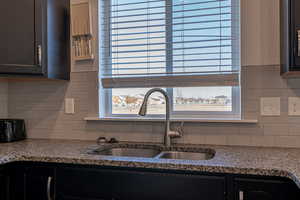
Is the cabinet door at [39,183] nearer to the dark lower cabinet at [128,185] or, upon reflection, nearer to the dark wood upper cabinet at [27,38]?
the dark lower cabinet at [128,185]

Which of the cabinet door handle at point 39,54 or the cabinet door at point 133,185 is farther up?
the cabinet door handle at point 39,54

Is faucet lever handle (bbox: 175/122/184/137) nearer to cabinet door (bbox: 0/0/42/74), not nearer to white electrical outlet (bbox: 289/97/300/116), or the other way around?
white electrical outlet (bbox: 289/97/300/116)

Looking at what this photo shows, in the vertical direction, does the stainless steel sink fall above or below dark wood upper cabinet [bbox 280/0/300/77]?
below

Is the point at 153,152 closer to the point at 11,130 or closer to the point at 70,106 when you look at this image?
the point at 70,106

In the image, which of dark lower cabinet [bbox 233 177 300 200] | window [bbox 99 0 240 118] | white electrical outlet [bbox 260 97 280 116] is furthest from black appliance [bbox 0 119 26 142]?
white electrical outlet [bbox 260 97 280 116]

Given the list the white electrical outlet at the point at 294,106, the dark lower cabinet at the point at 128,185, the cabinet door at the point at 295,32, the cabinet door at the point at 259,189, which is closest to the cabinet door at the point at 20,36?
the dark lower cabinet at the point at 128,185

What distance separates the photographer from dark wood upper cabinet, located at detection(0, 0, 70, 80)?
1.89 metres

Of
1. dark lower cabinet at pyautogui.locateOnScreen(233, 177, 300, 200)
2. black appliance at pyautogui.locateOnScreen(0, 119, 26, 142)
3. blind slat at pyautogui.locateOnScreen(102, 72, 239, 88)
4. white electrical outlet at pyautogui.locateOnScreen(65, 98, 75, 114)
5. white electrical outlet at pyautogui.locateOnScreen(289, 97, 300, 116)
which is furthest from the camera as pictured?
white electrical outlet at pyautogui.locateOnScreen(65, 98, 75, 114)

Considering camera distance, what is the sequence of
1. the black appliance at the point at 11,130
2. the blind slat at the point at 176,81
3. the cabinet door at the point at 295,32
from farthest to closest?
1. the black appliance at the point at 11,130
2. the blind slat at the point at 176,81
3. the cabinet door at the point at 295,32

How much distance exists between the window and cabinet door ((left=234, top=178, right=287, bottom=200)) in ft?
2.44

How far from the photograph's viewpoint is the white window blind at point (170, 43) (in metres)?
1.95

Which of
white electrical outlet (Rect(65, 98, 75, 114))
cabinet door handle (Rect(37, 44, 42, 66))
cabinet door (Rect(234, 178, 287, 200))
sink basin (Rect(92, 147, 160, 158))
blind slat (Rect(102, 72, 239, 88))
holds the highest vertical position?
cabinet door handle (Rect(37, 44, 42, 66))

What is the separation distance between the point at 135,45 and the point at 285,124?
3.99 ft

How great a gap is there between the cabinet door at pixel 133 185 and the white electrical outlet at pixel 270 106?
2.47ft
